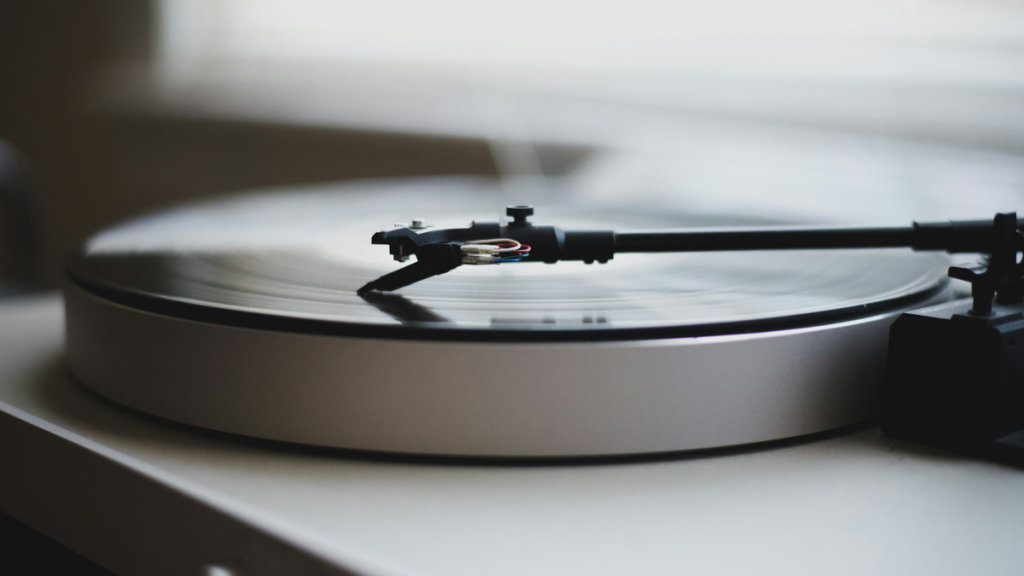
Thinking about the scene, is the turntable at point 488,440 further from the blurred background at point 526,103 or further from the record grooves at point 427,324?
the blurred background at point 526,103

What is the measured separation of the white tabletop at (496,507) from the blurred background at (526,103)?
0.40 metres

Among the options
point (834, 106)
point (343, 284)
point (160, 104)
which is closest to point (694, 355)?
point (343, 284)

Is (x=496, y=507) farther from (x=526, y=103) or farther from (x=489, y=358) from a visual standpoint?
(x=526, y=103)

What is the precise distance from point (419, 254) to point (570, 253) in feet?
0.30

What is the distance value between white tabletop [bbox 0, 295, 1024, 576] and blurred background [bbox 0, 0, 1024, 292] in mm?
402

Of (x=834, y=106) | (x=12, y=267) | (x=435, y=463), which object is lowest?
(x=12, y=267)

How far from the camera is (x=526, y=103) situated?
5.65 ft

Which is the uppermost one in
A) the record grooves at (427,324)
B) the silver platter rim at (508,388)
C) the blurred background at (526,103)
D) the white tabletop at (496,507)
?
the blurred background at (526,103)

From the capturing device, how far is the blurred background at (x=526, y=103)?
1.03 metres

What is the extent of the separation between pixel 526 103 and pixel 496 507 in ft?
4.57

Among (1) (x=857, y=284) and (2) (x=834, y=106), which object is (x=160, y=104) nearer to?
(2) (x=834, y=106)

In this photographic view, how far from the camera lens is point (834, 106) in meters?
1.18

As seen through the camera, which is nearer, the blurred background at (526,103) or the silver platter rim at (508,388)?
the silver platter rim at (508,388)

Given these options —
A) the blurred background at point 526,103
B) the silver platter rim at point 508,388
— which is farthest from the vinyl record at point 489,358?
the blurred background at point 526,103
